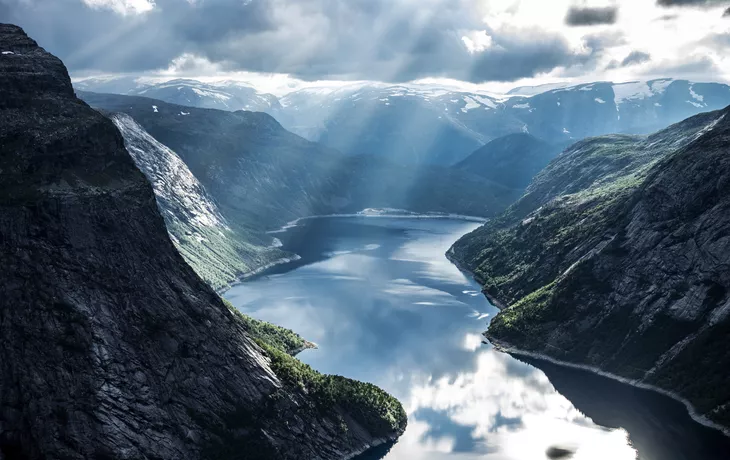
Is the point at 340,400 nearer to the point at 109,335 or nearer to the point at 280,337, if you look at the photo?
the point at 109,335

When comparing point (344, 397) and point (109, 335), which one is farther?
point (344, 397)

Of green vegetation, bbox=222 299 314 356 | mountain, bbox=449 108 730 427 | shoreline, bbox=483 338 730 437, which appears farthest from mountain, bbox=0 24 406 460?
mountain, bbox=449 108 730 427

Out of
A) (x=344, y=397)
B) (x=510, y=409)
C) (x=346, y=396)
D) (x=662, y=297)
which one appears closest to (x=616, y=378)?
(x=662, y=297)

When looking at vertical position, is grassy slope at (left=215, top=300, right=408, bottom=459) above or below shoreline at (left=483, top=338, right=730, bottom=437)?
below

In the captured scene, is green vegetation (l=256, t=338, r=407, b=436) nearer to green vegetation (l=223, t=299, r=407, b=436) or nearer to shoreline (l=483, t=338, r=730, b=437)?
green vegetation (l=223, t=299, r=407, b=436)

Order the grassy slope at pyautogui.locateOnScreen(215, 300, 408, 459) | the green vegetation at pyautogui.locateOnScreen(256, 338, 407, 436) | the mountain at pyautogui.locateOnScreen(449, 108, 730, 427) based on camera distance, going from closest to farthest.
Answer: the grassy slope at pyautogui.locateOnScreen(215, 300, 408, 459), the green vegetation at pyautogui.locateOnScreen(256, 338, 407, 436), the mountain at pyautogui.locateOnScreen(449, 108, 730, 427)

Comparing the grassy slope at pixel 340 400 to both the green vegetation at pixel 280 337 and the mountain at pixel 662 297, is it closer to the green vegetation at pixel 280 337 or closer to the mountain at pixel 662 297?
the green vegetation at pixel 280 337

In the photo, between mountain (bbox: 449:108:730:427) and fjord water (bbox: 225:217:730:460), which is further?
mountain (bbox: 449:108:730:427)

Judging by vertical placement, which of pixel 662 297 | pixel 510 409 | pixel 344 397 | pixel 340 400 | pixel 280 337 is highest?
pixel 662 297

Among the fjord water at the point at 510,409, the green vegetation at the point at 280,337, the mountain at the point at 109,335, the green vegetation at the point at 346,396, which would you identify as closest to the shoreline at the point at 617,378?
the fjord water at the point at 510,409
